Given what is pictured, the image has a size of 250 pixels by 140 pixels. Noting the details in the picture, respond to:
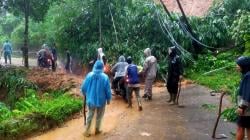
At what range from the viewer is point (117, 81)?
47.0 feet

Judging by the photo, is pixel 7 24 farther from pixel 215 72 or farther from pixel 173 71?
pixel 173 71

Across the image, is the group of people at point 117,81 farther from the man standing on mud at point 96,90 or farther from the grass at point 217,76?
the grass at point 217,76

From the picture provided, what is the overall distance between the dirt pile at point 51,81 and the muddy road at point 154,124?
8.05ft

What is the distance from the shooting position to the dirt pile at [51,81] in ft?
52.4

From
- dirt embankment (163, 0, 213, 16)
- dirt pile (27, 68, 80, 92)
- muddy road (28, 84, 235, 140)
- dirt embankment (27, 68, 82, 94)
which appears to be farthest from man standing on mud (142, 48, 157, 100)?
dirt embankment (163, 0, 213, 16)

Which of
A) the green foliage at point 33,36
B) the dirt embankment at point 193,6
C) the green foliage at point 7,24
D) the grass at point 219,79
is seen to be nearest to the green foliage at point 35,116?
the grass at point 219,79

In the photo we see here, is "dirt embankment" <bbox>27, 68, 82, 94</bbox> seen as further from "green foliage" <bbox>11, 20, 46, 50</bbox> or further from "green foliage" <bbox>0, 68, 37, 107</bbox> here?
"green foliage" <bbox>11, 20, 46, 50</bbox>

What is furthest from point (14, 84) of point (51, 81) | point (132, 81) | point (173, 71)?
point (173, 71)

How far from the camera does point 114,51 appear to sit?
19516mm

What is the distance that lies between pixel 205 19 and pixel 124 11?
416 centimetres

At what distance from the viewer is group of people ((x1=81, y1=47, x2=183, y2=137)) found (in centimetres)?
1002

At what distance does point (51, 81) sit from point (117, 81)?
3.61 meters

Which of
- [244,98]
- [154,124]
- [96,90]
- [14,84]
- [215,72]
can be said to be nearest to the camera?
[244,98]

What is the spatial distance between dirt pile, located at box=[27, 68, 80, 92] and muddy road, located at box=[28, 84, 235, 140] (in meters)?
2.45
